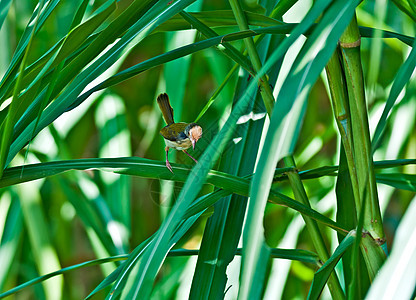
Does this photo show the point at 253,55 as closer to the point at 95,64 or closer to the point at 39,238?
the point at 95,64

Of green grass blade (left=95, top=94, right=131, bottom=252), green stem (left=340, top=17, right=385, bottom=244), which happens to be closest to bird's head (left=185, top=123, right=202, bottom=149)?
green stem (left=340, top=17, right=385, bottom=244)

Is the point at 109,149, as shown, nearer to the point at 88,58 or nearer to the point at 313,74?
the point at 88,58

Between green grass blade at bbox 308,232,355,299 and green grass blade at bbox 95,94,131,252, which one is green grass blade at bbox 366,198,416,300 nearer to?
green grass blade at bbox 308,232,355,299

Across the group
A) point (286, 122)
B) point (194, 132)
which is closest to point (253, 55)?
point (194, 132)

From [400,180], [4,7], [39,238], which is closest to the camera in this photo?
Result: [4,7]

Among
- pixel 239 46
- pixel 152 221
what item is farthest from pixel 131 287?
pixel 152 221

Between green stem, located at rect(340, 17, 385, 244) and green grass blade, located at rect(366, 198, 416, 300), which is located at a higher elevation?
green stem, located at rect(340, 17, 385, 244)

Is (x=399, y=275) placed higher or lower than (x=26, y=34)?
lower

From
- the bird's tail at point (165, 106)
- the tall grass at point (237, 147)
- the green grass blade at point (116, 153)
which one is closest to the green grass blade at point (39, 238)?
the tall grass at point (237, 147)

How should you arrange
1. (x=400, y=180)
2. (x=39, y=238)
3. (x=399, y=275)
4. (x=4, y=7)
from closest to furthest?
1. (x=399, y=275)
2. (x=4, y=7)
3. (x=400, y=180)
4. (x=39, y=238)

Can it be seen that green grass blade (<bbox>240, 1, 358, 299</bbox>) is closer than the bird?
Yes

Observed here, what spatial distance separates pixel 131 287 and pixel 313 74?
0.14 metres

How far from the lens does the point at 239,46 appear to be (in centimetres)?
55

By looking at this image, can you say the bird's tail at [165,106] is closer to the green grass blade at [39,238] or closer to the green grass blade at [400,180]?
the green grass blade at [400,180]
